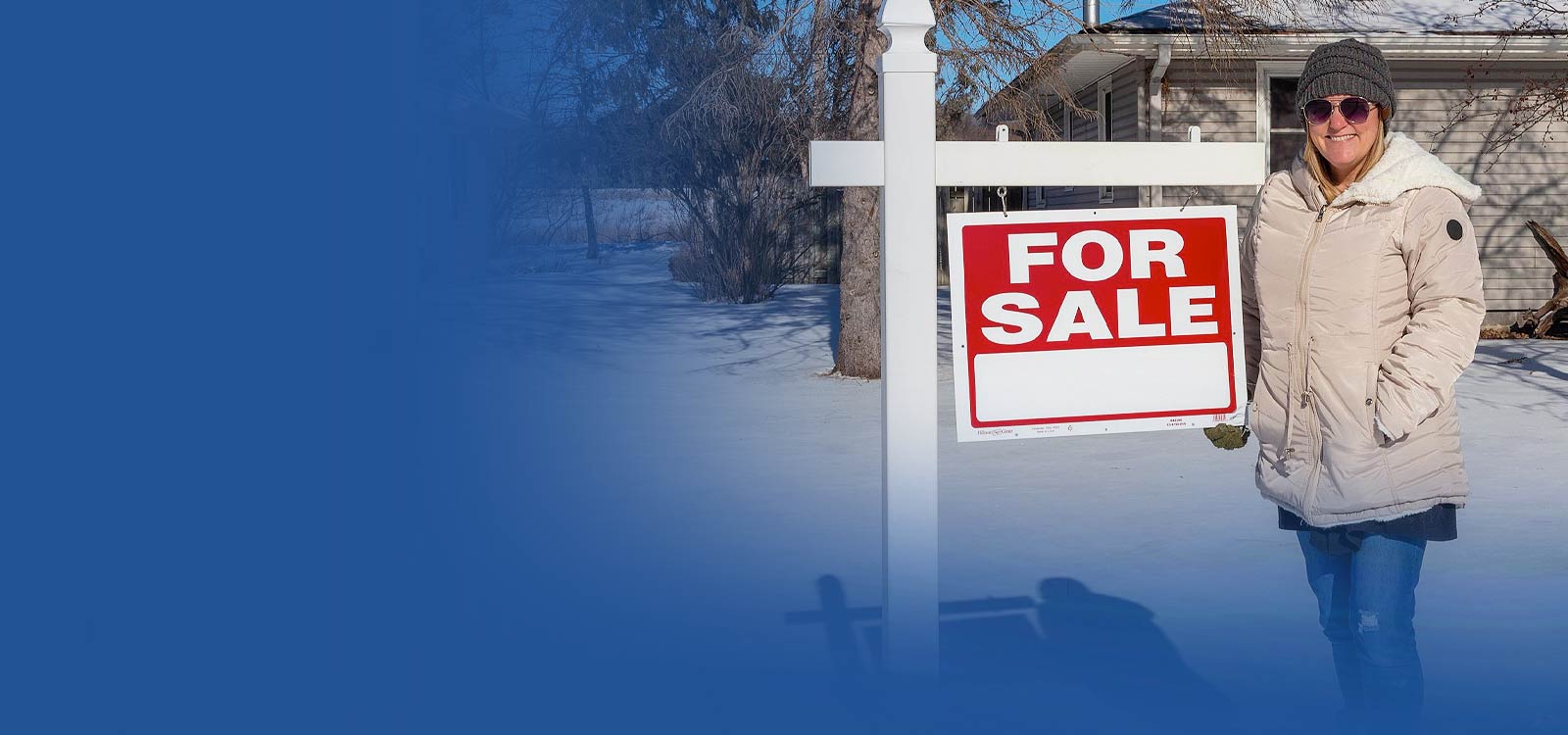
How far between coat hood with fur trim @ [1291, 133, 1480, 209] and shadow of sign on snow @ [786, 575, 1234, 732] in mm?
1449

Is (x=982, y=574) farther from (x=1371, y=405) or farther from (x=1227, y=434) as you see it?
(x=1371, y=405)

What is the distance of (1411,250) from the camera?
9.27ft

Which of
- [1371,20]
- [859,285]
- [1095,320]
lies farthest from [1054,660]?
[1371,20]

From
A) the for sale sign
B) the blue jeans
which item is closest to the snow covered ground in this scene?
the blue jeans

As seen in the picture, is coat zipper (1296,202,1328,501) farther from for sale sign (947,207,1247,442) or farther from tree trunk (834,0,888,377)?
tree trunk (834,0,888,377)

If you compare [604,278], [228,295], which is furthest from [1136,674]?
[604,278]

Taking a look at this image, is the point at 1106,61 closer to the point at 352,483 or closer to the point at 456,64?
the point at 352,483

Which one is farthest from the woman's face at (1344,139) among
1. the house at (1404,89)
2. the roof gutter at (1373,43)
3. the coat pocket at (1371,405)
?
the house at (1404,89)

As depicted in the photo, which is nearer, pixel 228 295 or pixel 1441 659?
pixel 1441 659

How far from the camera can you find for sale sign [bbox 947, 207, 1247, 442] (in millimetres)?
3156

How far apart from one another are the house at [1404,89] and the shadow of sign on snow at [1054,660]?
831 centimetres

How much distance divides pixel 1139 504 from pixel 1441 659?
2.35 metres

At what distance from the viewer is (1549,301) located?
1265 cm

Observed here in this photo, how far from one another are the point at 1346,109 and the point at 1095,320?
2.26 feet
